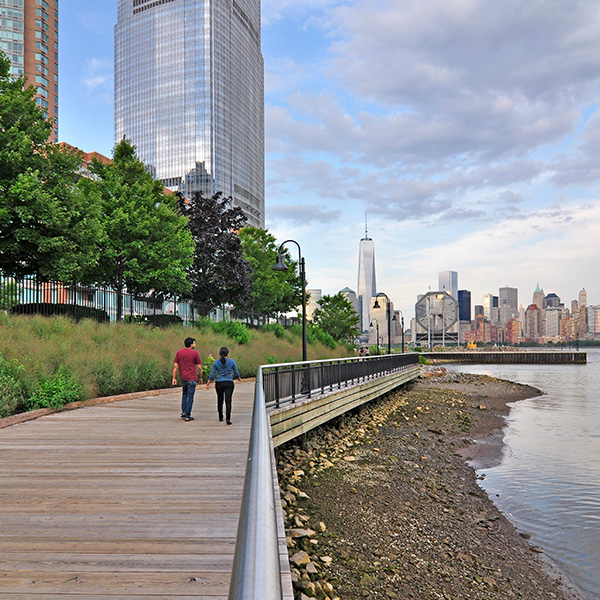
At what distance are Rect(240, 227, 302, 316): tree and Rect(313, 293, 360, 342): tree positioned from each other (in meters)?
13.8

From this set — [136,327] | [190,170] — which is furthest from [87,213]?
[190,170]

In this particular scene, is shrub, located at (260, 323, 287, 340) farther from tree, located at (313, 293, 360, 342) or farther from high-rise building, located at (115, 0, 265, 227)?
high-rise building, located at (115, 0, 265, 227)

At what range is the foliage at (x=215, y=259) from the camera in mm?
37688

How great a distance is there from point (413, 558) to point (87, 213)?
22196 mm

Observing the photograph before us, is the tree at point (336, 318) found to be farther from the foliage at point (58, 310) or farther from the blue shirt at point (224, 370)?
the blue shirt at point (224, 370)

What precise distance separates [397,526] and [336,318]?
58.7 metres

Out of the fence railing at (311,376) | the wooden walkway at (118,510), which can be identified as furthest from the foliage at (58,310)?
the wooden walkway at (118,510)

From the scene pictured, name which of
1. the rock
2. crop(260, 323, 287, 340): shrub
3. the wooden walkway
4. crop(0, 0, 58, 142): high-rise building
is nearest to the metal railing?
the wooden walkway

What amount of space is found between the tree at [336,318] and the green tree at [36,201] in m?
45.9

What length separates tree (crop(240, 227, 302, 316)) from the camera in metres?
49.7

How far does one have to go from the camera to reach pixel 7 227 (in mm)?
21984

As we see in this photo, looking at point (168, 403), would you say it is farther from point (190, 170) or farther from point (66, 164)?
point (190, 170)

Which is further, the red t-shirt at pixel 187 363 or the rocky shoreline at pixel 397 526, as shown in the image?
the red t-shirt at pixel 187 363

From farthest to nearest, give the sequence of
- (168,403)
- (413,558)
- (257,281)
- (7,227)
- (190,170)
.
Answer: (190,170) < (257,281) < (7,227) < (168,403) < (413,558)
